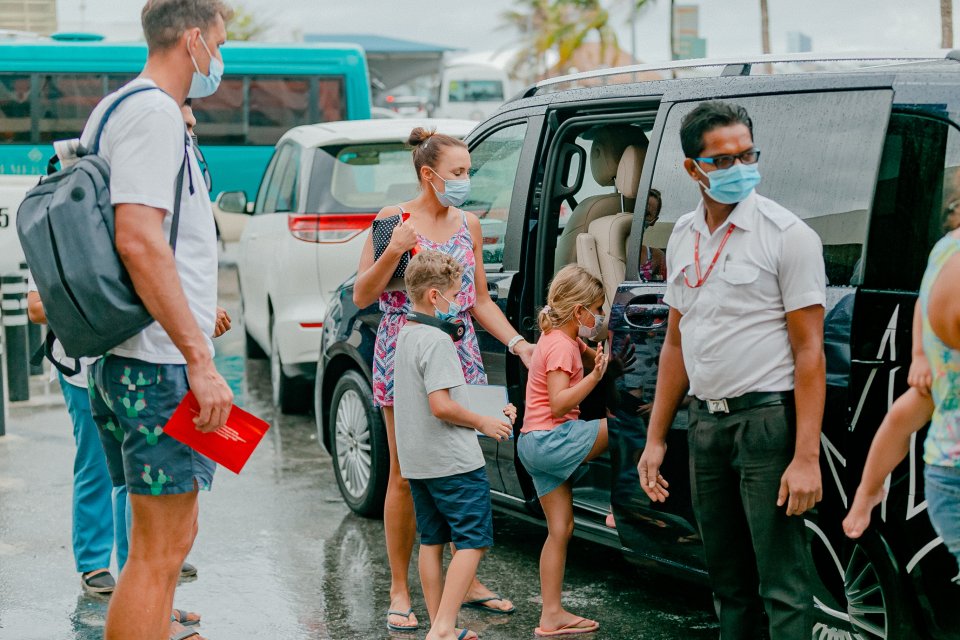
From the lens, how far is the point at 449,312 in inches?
173

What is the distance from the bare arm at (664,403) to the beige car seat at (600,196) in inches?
56.8

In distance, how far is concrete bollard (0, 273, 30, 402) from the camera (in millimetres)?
8531

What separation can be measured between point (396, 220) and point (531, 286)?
0.70 m

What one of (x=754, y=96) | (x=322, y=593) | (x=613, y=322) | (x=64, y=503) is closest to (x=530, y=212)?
(x=613, y=322)

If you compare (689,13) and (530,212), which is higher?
(689,13)

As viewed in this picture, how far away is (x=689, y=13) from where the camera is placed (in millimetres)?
32438

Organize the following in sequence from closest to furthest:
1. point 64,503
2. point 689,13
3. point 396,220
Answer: point 396,220, point 64,503, point 689,13

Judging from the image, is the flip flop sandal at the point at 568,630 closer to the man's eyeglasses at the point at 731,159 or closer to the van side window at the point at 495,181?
the van side window at the point at 495,181

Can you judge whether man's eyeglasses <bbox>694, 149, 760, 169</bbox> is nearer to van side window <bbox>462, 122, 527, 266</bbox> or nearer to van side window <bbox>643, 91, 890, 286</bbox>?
van side window <bbox>643, 91, 890, 286</bbox>

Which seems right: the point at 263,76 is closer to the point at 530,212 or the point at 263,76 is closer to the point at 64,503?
the point at 64,503

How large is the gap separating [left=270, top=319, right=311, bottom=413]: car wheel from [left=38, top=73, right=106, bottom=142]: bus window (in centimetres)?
1122

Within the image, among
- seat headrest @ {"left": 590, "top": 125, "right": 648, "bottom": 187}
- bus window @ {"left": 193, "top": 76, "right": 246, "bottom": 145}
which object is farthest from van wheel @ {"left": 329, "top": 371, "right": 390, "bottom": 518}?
bus window @ {"left": 193, "top": 76, "right": 246, "bottom": 145}

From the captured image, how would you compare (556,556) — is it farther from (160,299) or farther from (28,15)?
(28,15)

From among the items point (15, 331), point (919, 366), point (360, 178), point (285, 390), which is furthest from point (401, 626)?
point (15, 331)
